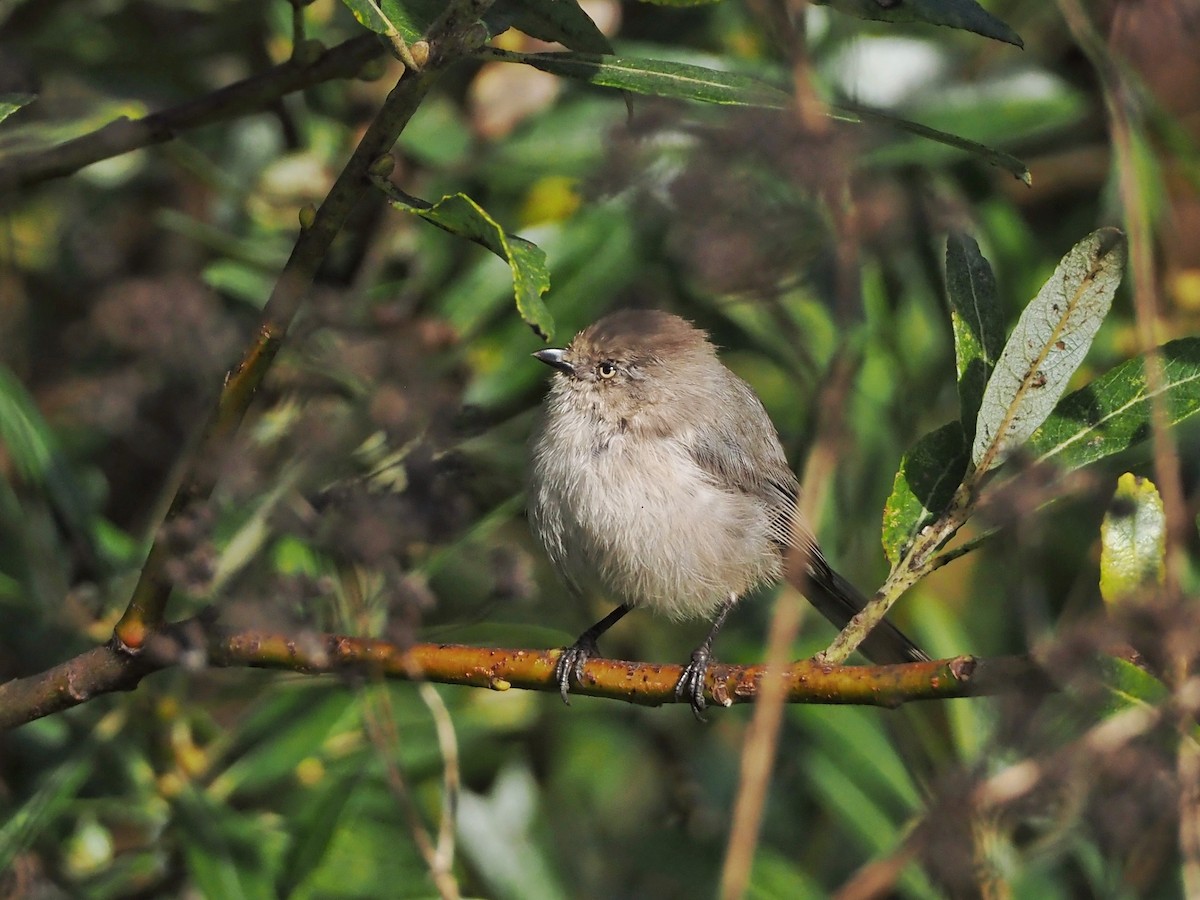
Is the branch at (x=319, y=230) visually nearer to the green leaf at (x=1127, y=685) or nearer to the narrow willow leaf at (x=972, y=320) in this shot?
the narrow willow leaf at (x=972, y=320)

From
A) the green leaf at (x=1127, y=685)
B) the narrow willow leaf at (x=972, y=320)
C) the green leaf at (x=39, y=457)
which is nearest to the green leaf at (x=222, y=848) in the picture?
the green leaf at (x=39, y=457)

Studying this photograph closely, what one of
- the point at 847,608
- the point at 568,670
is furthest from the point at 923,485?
the point at 847,608

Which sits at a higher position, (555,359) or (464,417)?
(464,417)

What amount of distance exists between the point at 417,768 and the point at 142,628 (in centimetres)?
165

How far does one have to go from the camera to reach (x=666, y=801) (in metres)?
4.60

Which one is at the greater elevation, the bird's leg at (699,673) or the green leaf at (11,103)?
the green leaf at (11,103)

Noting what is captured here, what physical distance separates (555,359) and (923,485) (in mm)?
1718

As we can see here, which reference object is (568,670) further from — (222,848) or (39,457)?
(39,457)

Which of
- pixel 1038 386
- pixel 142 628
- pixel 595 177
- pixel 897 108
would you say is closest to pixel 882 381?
pixel 897 108

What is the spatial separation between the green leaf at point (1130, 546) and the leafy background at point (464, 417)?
12 cm

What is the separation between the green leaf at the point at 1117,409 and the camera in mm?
2191

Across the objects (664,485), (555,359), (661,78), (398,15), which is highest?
(398,15)

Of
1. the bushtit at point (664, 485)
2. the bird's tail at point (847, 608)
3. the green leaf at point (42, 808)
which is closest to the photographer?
the green leaf at point (42, 808)

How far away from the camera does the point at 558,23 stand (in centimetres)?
229
